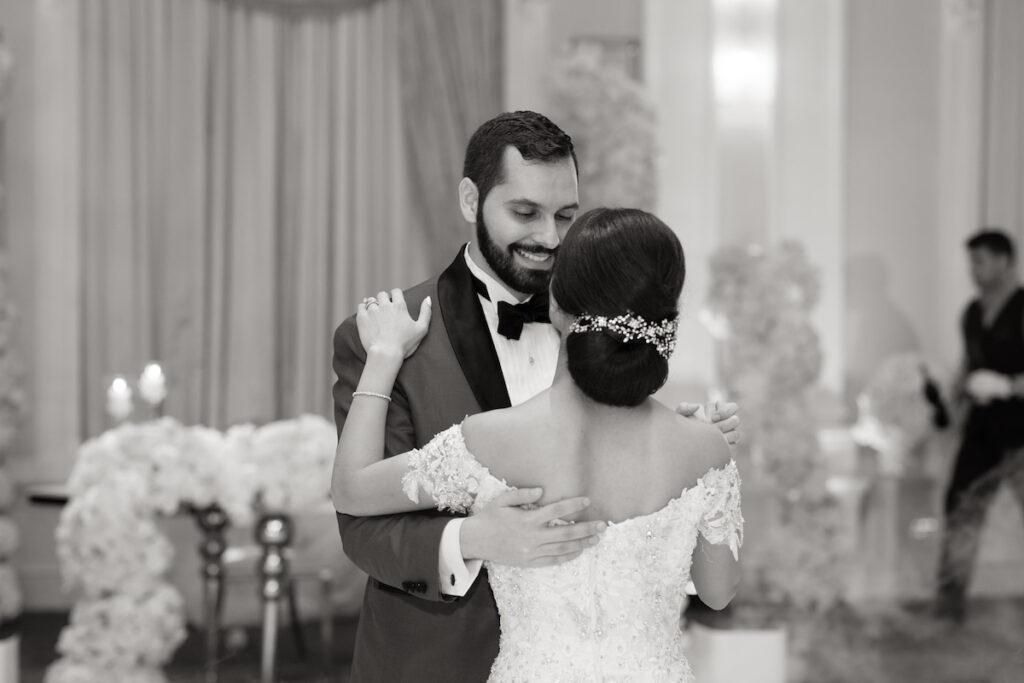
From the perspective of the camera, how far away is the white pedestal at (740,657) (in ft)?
16.6

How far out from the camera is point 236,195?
6984 millimetres

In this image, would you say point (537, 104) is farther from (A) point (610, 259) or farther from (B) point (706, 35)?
(A) point (610, 259)

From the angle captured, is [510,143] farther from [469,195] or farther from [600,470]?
[600,470]

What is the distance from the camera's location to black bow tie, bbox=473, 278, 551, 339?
235cm

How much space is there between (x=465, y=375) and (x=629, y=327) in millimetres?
410

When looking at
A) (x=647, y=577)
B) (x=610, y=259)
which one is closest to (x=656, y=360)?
(x=610, y=259)

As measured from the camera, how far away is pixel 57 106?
666 cm

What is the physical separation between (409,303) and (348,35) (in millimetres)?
5171

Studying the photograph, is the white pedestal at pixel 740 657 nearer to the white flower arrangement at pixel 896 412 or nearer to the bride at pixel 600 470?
the white flower arrangement at pixel 896 412

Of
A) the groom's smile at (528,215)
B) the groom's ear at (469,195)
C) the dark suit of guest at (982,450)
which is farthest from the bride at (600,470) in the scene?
the dark suit of guest at (982,450)

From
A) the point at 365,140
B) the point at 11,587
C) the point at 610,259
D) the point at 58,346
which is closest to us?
the point at 610,259

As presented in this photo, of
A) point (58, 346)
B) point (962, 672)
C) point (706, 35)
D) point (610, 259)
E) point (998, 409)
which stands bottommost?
point (962, 672)

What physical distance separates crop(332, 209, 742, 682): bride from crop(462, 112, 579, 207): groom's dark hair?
31 cm

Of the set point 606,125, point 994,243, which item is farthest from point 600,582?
point 994,243
